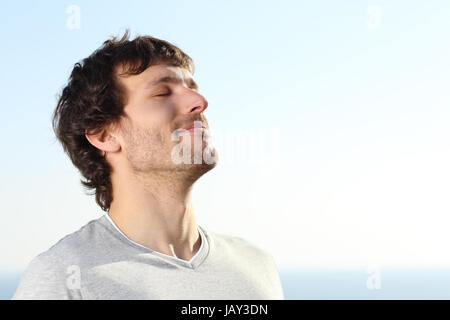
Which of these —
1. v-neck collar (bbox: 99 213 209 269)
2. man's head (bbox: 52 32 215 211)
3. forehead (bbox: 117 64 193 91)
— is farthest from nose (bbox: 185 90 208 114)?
v-neck collar (bbox: 99 213 209 269)

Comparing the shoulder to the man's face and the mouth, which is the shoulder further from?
Result: the mouth

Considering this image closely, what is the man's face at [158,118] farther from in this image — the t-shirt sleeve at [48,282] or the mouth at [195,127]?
the t-shirt sleeve at [48,282]

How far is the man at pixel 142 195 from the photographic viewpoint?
2602 millimetres

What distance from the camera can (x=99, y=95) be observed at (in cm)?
321

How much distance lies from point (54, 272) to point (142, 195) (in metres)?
0.67

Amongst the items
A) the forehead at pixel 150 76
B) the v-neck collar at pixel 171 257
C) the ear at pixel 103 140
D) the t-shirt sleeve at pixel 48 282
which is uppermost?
the forehead at pixel 150 76

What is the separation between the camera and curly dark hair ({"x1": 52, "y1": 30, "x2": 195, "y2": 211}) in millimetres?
3179

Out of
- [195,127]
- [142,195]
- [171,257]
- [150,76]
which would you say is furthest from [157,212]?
[150,76]

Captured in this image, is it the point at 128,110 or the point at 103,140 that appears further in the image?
the point at 103,140

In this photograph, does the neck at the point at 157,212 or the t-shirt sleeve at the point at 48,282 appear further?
the neck at the point at 157,212

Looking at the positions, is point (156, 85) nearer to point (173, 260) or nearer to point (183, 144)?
point (183, 144)

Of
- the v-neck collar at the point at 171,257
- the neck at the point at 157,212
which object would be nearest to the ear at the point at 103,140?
the neck at the point at 157,212

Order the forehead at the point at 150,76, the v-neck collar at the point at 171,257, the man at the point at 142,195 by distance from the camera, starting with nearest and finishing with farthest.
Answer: the man at the point at 142,195 → the v-neck collar at the point at 171,257 → the forehead at the point at 150,76

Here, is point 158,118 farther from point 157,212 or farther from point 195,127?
point 157,212
